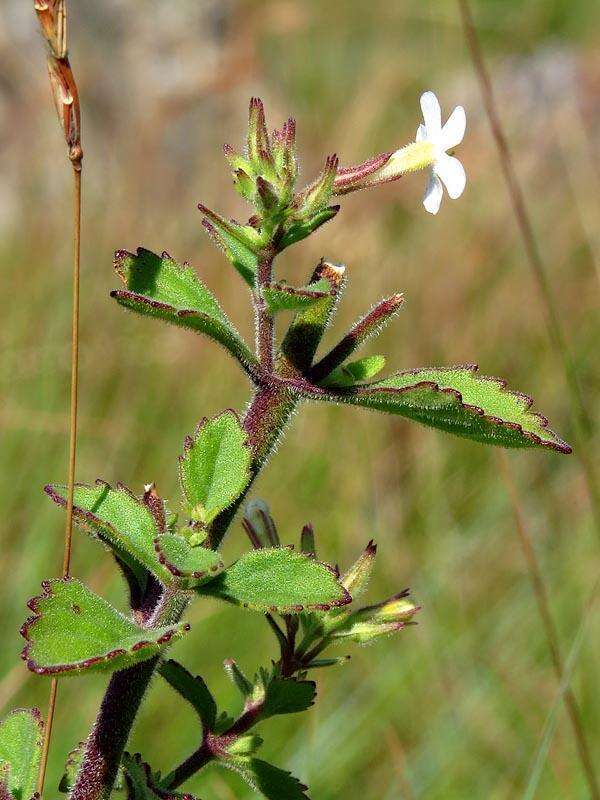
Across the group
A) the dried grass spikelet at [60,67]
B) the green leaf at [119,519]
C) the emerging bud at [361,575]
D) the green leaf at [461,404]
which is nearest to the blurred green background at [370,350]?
the emerging bud at [361,575]

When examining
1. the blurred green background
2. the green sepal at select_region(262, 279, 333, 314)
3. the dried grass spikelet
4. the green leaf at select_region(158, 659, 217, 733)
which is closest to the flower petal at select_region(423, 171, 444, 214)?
the green sepal at select_region(262, 279, 333, 314)

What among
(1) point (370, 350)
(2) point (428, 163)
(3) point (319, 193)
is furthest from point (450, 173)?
(1) point (370, 350)

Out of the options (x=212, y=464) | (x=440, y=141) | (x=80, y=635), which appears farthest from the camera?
(x=440, y=141)

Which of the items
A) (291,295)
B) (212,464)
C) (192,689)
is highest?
(291,295)

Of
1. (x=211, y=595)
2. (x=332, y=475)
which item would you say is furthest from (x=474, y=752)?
(x=211, y=595)

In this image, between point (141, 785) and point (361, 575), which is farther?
point (361, 575)

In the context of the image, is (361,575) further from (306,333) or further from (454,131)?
(454,131)

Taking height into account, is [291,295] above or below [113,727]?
above

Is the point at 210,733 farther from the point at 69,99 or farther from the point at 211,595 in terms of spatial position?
the point at 69,99
